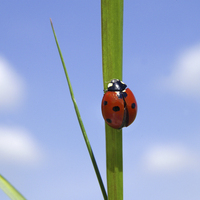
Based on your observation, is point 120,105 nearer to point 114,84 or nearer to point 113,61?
point 114,84

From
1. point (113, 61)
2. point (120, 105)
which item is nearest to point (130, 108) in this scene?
point (120, 105)

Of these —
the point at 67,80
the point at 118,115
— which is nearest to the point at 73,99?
the point at 67,80

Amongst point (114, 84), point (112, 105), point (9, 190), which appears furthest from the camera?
point (112, 105)

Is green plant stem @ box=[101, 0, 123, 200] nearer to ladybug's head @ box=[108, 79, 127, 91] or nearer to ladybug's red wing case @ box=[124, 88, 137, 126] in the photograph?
ladybug's head @ box=[108, 79, 127, 91]

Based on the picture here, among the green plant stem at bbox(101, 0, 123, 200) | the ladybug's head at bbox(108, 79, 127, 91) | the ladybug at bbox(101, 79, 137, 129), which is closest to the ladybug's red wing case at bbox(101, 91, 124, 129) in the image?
the ladybug at bbox(101, 79, 137, 129)

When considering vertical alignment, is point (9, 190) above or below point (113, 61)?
below

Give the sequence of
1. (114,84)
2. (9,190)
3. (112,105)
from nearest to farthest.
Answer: (9,190)
(114,84)
(112,105)
